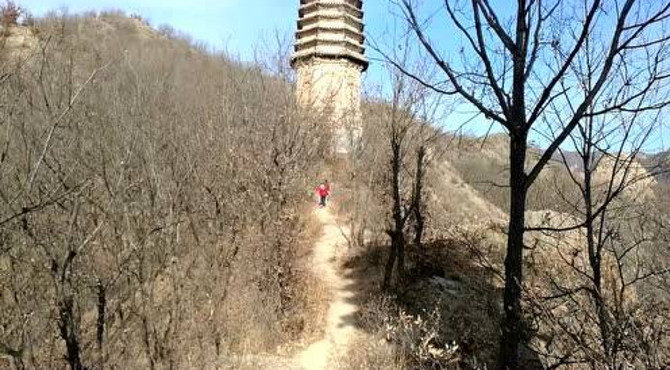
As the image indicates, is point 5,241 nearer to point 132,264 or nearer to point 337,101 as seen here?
point 132,264

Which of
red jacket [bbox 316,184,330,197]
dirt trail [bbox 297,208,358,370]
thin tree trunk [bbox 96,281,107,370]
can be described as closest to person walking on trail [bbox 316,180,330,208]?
red jacket [bbox 316,184,330,197]

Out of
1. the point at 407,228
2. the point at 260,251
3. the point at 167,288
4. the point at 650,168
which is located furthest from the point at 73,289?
the point at 407,228

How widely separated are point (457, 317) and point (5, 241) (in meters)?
6.69

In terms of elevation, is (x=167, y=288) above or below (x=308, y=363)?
above

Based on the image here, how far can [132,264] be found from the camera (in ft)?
20.7

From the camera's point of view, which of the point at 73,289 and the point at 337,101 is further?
the point at 337,101

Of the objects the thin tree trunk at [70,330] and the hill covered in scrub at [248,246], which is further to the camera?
the hill covered in scrub at [248,246]

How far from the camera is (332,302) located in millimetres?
9891

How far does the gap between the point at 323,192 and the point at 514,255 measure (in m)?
12.3

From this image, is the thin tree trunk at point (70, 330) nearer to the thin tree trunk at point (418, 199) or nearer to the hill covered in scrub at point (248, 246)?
the hill covered in scrub at point (248, 246)

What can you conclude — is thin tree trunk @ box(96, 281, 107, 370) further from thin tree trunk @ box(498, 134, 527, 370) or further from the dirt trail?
thin tree trunk @ box(498, 134, 527, 370)

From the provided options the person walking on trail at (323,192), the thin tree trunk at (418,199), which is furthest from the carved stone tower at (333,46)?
the thin tree trunk at (418,199)

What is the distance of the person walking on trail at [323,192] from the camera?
16.0 m

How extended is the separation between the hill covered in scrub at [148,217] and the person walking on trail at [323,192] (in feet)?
15.4
